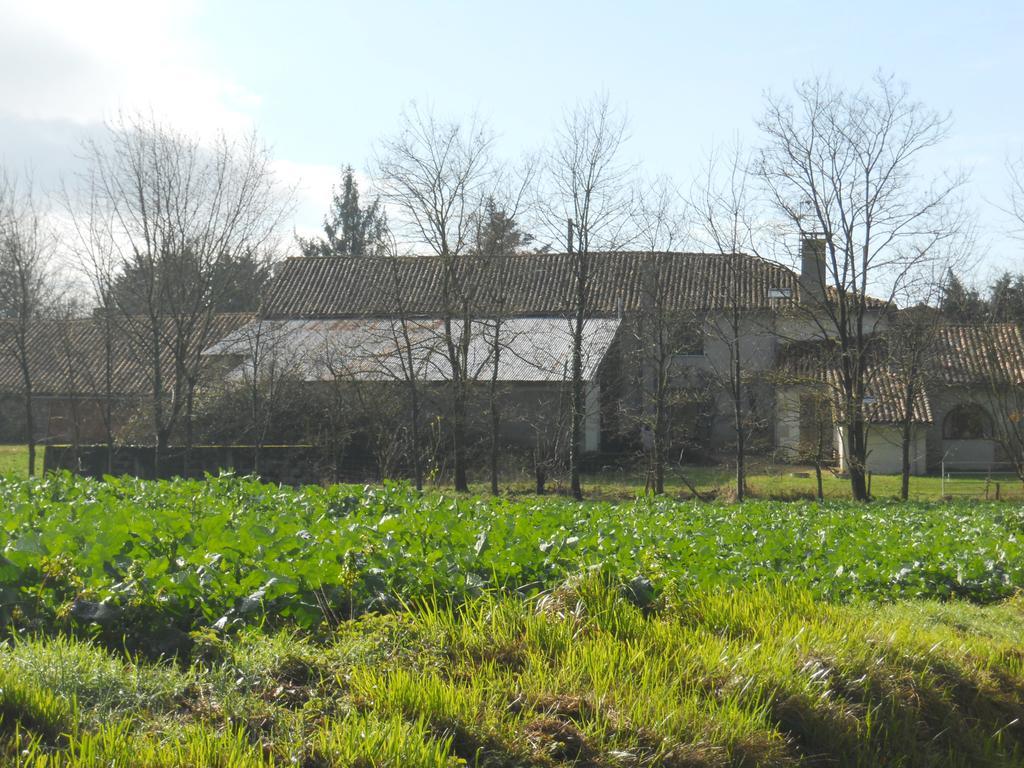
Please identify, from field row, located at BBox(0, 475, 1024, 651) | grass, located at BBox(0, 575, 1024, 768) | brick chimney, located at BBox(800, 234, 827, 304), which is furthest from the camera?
brick chimney, located at BBox(800, 234, 827, 304)

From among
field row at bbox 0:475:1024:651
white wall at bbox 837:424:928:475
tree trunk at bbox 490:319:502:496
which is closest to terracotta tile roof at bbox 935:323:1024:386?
white wall at bbox 837:424:928:475

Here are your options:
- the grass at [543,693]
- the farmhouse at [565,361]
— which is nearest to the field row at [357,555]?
the grass at [543,693]

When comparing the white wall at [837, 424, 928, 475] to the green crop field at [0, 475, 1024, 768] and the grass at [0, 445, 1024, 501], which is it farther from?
the green crop field at [0, 475, 1024, 768]

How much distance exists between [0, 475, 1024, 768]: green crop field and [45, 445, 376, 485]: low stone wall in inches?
818

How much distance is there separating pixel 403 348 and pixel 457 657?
2297 cm

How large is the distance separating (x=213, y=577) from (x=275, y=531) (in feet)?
7.25

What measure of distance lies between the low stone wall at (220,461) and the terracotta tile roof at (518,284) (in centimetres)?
474

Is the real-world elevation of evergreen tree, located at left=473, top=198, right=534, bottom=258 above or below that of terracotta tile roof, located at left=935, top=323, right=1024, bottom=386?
above

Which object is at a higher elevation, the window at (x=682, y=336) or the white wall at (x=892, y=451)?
the window at (x=682, y=336)

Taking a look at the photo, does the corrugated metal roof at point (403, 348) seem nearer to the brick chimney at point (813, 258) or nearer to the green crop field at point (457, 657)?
the brick chimney at point (813, 258)

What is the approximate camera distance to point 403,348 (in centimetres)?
2820

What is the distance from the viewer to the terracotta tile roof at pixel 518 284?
30.0 meters

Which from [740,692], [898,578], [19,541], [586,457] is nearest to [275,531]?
[19,541]

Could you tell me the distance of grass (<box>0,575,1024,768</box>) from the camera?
4.38m
